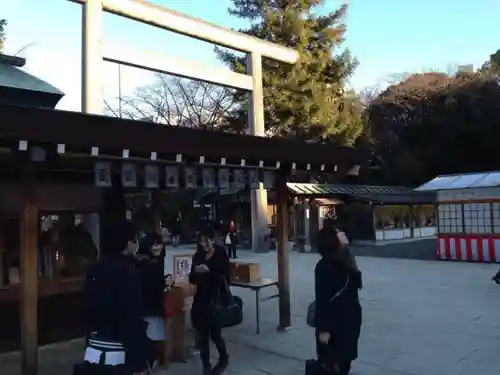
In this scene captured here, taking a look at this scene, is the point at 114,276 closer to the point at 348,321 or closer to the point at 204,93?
the point at 348,321

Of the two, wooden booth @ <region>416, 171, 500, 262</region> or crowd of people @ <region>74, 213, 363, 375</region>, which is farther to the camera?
wooden booth @ <region>416, 171, 500, 262</region>

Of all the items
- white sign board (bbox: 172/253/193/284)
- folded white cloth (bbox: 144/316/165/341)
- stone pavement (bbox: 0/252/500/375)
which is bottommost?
stone pavement (bbox: 0/252/500/375)

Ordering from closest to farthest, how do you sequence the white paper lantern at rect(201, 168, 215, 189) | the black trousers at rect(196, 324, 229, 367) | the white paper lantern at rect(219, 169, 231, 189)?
the black trousers at rect(196, 324, 229, 367) → the white paper lantern at rect(201, 168, 215, 189) → the white paper lantern at rect(219, 169, 231, 189)

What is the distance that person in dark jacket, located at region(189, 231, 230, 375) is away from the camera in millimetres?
4957

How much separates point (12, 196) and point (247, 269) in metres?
3.57

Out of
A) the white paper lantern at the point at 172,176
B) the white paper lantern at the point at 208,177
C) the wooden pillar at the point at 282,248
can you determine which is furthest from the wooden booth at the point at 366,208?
the white paper lantern at the point at 172,176

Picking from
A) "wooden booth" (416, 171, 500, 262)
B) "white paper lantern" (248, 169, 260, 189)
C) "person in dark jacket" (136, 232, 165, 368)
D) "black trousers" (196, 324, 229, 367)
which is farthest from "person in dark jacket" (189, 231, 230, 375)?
"wooden booth" (416, 171, 500, 262)

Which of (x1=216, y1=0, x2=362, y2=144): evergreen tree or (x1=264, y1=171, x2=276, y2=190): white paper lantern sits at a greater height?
(x1=216, y1=0, x2=362, y2=144): evergreen tree

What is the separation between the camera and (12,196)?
692 cm

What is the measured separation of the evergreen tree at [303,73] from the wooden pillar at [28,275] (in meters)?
23.6

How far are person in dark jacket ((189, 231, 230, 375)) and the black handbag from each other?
0.03 m

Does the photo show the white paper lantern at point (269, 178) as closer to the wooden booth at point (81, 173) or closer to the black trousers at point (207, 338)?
the wooden booth at point (81, 173)

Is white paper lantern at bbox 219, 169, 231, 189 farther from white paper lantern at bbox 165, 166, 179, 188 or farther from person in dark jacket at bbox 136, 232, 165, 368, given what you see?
person in dark jacket at bbox 136, 232, 165, 368

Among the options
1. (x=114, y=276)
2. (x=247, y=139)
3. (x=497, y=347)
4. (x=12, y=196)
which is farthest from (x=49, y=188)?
(x=497, y=347)
